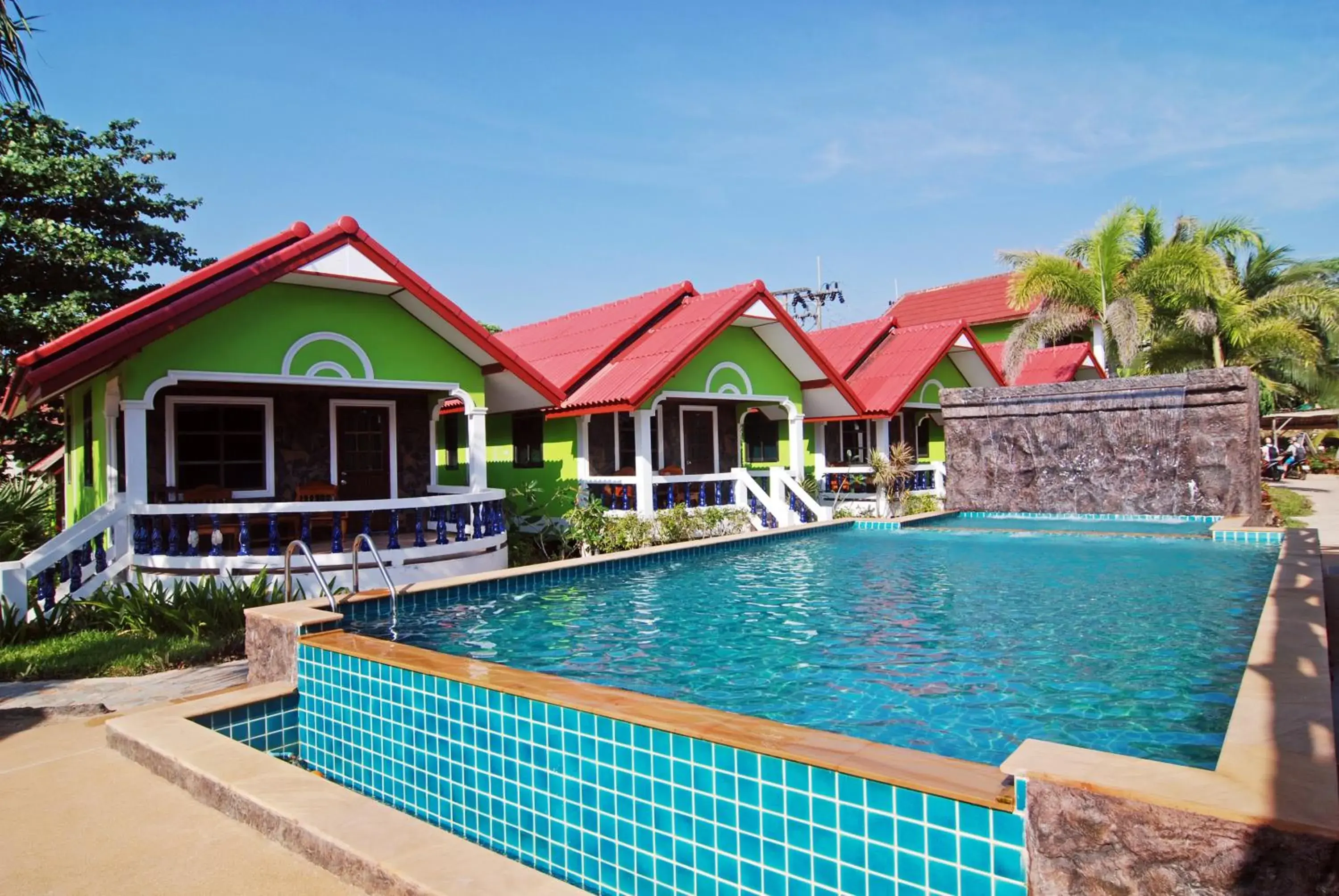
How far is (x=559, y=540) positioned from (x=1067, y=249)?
18.2 meters

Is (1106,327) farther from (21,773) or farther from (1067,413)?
(21,773)

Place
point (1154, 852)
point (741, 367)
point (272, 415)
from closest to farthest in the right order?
point (1154, 852) < point (272, 415) < point (741, 367)

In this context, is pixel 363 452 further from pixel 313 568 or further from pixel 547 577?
pixel 313 568

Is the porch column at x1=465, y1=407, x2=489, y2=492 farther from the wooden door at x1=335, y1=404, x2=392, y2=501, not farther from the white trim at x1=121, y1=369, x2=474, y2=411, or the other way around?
the wooden door at x1=335, y1=404, x2=392, y2=501

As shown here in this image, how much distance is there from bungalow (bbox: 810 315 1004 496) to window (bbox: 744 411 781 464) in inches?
45.1

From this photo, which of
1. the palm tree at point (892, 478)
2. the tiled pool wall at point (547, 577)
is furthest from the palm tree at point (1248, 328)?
the tiled pool wall at point (547, 577)

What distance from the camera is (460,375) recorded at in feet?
48.6

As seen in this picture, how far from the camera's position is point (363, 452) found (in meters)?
16.2

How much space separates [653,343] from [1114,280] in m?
14.4

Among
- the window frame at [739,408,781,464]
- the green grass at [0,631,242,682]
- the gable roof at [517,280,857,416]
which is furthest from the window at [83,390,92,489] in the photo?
the window frame at [739,408,781,464]

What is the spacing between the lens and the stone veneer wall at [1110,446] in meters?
18.9

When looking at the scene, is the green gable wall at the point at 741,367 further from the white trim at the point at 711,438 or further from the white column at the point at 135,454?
the white column at the point at 135,454

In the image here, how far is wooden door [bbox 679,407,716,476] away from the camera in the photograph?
2147cm

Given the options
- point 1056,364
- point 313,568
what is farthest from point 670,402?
point 1056,364
